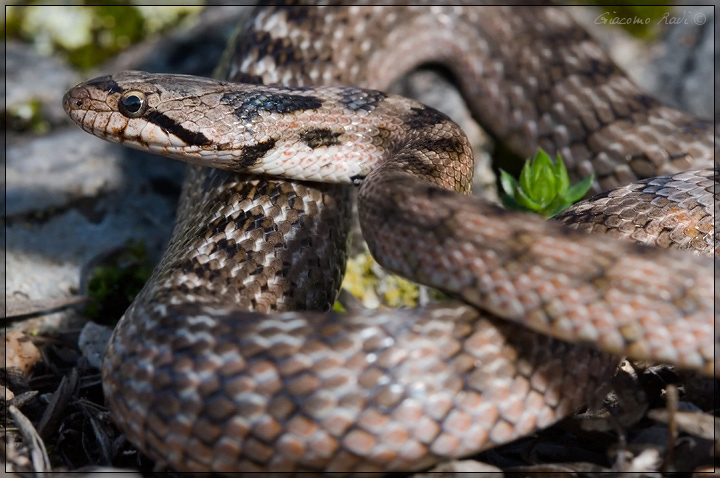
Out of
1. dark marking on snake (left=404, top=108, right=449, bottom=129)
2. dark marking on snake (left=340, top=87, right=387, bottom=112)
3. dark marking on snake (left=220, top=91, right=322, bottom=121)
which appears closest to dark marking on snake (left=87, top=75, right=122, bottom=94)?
dark marking on snake (left=220, top=91, right=322, bottom=121)

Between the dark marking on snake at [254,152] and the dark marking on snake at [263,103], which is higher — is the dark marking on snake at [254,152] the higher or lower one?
the lower one

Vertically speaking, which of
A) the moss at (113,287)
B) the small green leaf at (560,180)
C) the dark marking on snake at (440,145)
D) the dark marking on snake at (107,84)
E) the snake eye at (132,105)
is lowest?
the moss at (113,287)

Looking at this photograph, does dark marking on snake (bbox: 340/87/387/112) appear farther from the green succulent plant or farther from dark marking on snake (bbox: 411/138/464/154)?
the green succulent plant

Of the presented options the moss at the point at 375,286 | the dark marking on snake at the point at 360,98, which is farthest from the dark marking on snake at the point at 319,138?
the moss at the point at 375,286

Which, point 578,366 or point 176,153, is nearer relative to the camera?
point 578,366

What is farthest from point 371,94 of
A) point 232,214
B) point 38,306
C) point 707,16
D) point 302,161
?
point 707,16

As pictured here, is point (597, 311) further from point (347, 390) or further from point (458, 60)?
point (458, 60)

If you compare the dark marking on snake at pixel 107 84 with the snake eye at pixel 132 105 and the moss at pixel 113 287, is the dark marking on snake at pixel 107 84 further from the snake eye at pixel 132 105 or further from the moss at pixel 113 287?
the moss at pixel 113 287
